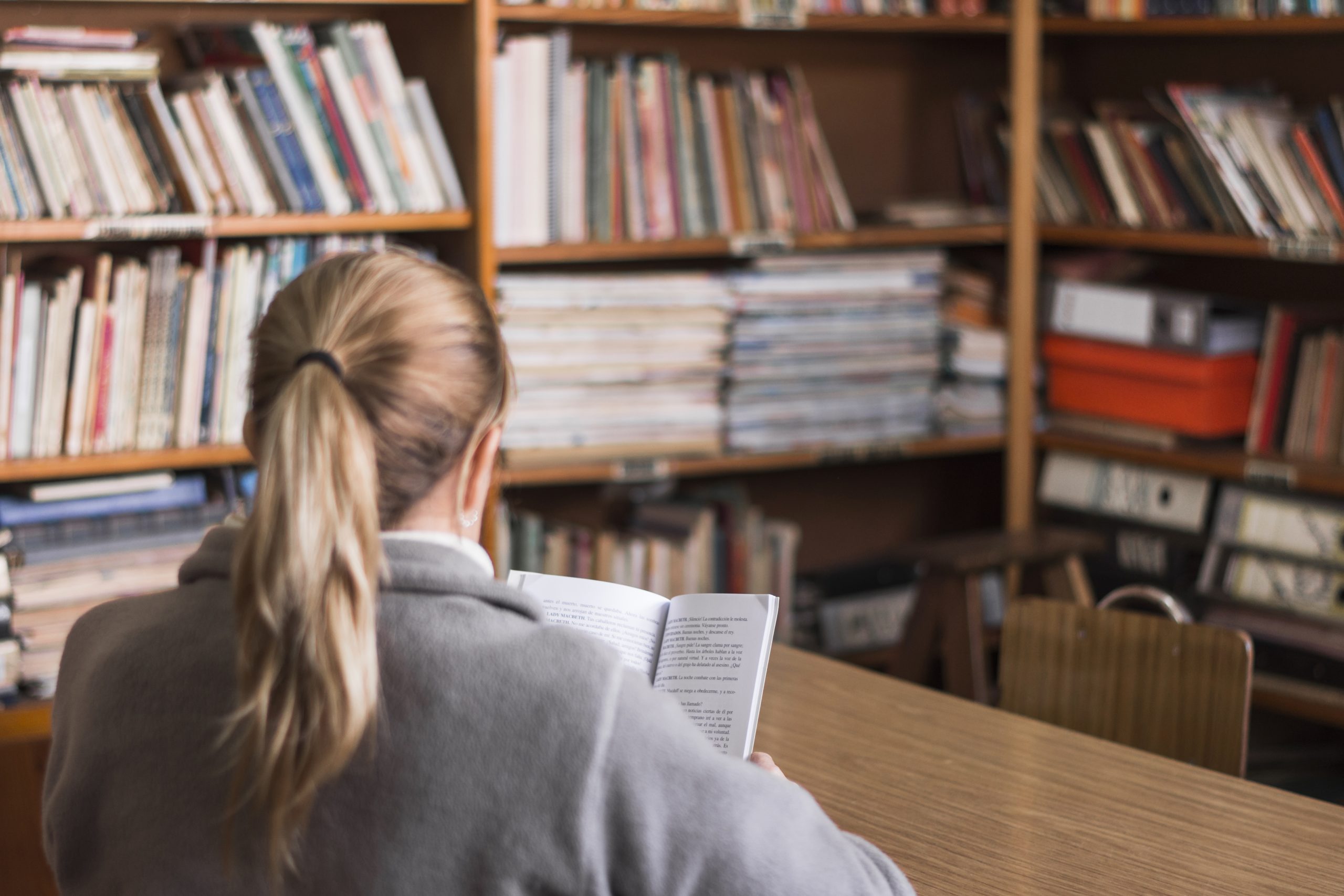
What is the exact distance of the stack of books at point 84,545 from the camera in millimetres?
2248

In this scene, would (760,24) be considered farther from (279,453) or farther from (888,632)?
(279,453)

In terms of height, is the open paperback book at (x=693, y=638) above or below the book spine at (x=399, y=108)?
below

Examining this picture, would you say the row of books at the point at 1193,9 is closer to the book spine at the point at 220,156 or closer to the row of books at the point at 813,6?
the row of books at the point at 813,6

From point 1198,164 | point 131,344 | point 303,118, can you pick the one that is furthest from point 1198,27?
point 131,344

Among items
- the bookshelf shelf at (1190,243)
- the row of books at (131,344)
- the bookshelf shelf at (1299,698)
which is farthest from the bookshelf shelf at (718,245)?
A: the bookshelf shelf at (1299,698)

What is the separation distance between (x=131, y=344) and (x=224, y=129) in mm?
384

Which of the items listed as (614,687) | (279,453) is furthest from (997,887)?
(279,453)

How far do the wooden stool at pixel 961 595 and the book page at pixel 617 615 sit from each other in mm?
1426

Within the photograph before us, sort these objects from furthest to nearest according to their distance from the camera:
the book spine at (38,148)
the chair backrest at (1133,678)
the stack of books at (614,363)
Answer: the stack of books at (614,363)
the book spine at (38,148)
the chair backrest at (1133,678)

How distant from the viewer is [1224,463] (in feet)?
8.78

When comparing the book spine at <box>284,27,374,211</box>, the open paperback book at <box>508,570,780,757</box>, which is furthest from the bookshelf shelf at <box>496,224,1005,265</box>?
the open paperback book at <box>508,570,780,757</box>

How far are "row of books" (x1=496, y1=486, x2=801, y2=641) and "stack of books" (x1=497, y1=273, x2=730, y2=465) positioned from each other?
0.16m

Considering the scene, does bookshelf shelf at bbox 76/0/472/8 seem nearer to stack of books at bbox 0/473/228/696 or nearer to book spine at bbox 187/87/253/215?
book spine at bbox 187/87/253/215

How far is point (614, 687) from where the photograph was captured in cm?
85
